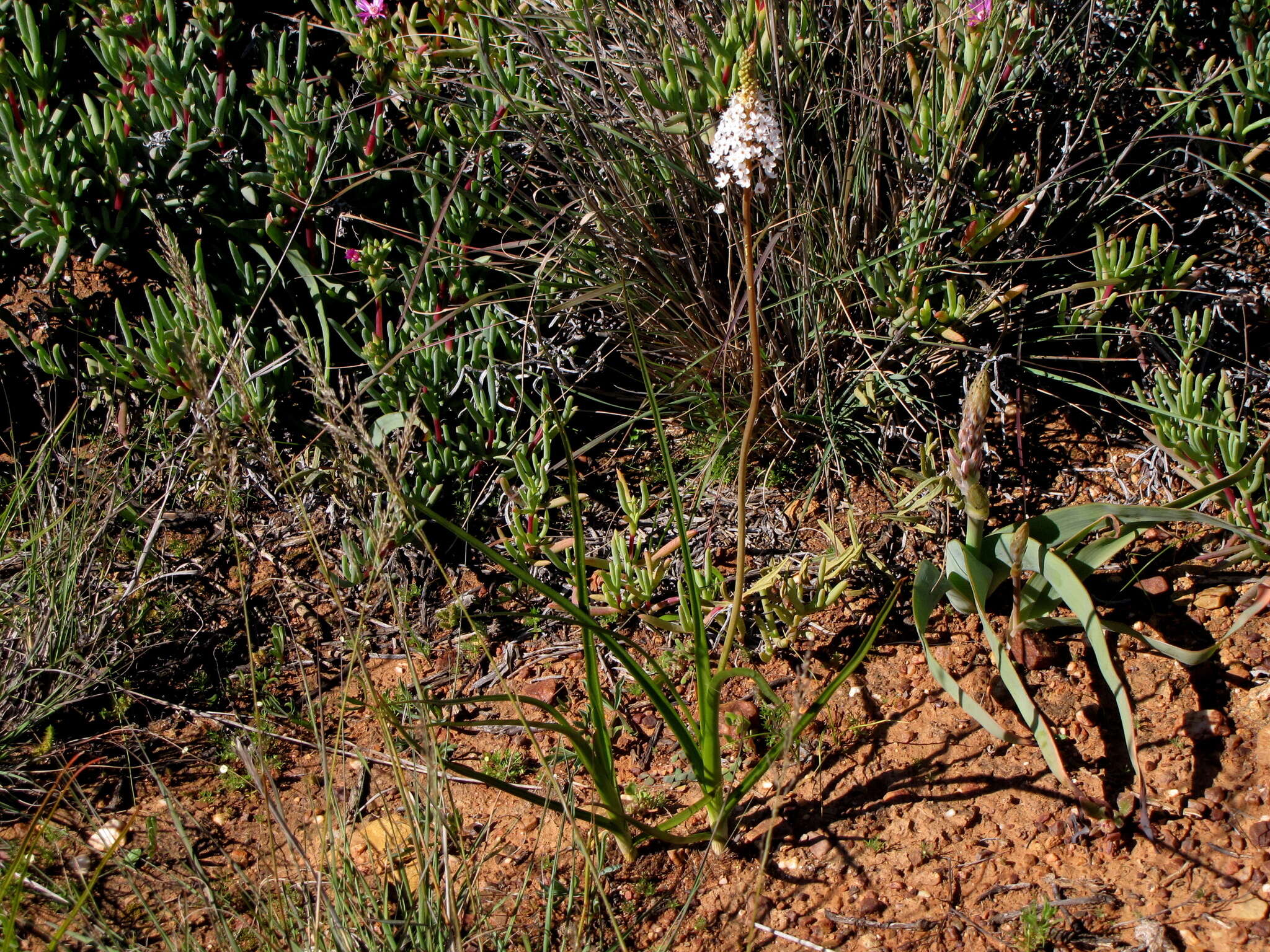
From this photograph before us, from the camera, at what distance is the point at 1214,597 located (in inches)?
88.8

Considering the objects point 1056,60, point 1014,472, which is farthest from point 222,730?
point 1056,60

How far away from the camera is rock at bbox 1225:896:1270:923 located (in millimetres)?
1711

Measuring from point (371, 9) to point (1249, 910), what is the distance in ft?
9.99

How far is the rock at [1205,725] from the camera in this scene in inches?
79.4

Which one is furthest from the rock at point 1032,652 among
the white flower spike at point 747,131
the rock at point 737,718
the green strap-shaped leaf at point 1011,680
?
the white flower spike at point 747,131

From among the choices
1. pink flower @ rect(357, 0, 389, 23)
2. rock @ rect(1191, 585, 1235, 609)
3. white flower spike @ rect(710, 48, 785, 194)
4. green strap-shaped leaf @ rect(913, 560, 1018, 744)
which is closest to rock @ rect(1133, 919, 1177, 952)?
green strap-shaped leaf @ rect(913, 560, 1018, 744)

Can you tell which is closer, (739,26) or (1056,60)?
(739,26)

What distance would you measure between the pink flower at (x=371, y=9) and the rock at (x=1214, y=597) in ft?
8.82

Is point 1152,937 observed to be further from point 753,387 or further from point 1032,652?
point 753,387

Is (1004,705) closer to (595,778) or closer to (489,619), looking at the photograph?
(595,778)

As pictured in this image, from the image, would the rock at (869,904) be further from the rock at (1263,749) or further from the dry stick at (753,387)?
the rock at (1263,749)

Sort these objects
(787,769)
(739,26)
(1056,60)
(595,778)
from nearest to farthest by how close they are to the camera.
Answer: (595,778)
(787,769)
(739,26)
(1056,60)

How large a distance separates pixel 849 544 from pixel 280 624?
1.44 metres

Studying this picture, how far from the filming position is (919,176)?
8.50 ft
